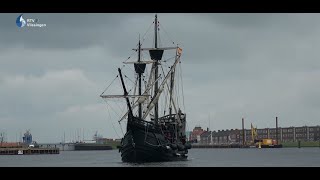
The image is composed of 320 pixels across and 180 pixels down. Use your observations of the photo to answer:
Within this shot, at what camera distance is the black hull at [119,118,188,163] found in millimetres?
73375

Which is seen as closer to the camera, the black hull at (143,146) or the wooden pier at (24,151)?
the black hull at (143,146)

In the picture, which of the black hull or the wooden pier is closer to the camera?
the black hull

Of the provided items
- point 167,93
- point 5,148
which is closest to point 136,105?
point 167,93

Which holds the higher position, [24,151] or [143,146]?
[143,146]

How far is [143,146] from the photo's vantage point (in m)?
73.7

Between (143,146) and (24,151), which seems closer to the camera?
(143,146)

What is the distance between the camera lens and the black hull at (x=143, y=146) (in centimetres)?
7338

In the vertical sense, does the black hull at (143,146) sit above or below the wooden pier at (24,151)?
above
